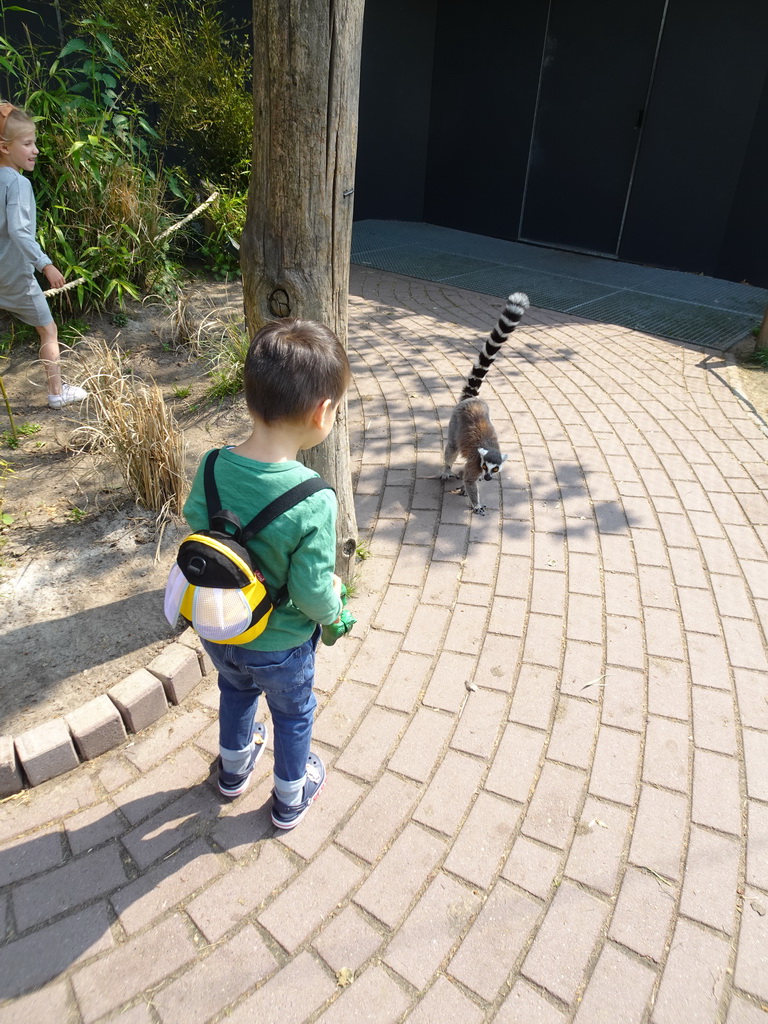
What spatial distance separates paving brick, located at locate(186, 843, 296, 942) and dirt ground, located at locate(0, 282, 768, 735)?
38.8 inches

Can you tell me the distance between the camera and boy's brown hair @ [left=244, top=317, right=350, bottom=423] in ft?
6.11

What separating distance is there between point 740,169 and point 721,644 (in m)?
8.84

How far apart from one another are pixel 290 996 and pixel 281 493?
4.72 ft

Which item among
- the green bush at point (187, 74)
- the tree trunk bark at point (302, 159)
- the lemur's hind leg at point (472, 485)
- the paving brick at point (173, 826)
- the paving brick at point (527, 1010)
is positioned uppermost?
the green bush at point (187, 74)

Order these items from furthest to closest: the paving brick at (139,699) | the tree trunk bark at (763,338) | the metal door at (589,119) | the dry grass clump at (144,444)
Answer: the metal door at (589,119), the tree trunk bark at (763,338), the dry grass clump at (144,444), the paving brick at (139,699)

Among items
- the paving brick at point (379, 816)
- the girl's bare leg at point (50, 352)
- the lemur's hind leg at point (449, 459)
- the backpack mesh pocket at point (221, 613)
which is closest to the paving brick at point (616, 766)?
the paving brick at point (379, 816)

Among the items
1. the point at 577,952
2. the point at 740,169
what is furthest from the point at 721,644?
the point at 740,169

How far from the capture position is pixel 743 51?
8.72m

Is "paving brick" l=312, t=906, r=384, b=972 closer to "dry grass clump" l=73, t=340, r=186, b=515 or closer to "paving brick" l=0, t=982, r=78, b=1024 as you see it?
"paving brick" l=0, t=982, r=78, b=1024

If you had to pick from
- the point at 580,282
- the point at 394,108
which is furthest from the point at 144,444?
the point at 394,108

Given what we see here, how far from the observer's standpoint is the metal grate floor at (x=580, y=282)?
25.7ft

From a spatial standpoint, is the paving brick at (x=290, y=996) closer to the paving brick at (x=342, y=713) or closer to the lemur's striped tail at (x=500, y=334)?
the paving brick at (x=342, y=713)

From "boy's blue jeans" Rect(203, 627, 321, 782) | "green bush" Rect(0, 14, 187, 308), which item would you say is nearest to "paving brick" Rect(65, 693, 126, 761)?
"boy's blue jeans" Rect(203, 627, 321, 782)

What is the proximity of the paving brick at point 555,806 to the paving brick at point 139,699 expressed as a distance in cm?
153
